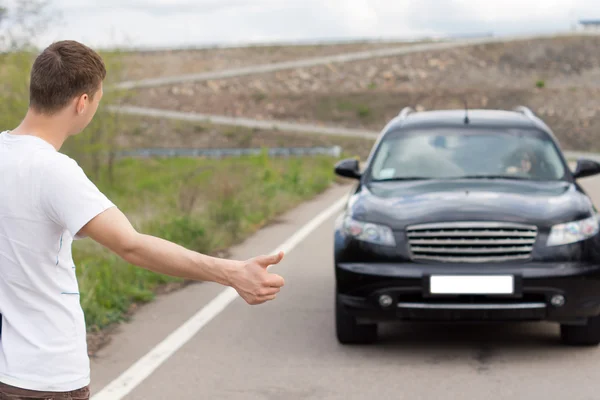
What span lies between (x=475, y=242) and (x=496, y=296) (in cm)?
38

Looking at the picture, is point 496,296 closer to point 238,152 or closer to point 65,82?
point 65,82

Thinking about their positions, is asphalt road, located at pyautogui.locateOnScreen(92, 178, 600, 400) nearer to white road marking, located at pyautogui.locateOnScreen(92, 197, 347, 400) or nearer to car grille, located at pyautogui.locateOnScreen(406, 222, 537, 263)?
white road marking, located at pyautogui.locateOnScreen(92, 197, 347, 400)

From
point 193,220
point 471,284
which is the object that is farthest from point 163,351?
point 193,220

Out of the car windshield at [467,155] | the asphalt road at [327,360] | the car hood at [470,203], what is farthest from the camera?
the car windshield at [467,155]

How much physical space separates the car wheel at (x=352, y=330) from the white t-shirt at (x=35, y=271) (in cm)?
456

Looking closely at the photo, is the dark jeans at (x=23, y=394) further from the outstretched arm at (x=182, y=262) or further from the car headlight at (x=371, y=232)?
the car headlight at (x=371, y=232)

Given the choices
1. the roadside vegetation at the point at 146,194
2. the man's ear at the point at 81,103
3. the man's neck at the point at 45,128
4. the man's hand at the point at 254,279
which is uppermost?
the man's ear at the point at 81,103

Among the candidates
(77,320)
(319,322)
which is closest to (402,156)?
(319,322)

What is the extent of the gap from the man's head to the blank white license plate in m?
4.24

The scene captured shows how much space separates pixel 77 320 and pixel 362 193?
5.04 metres

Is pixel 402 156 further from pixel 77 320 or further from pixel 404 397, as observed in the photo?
pixel 77 320

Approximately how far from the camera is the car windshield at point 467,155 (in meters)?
8.51

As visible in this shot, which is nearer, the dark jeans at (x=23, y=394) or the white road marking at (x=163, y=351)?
the dark jeans at (x=23, y=394)

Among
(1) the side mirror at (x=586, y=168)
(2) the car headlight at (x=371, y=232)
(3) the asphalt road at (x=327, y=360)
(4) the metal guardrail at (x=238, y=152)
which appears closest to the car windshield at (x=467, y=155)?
(1) the side mirror at (x=586, y=168)
